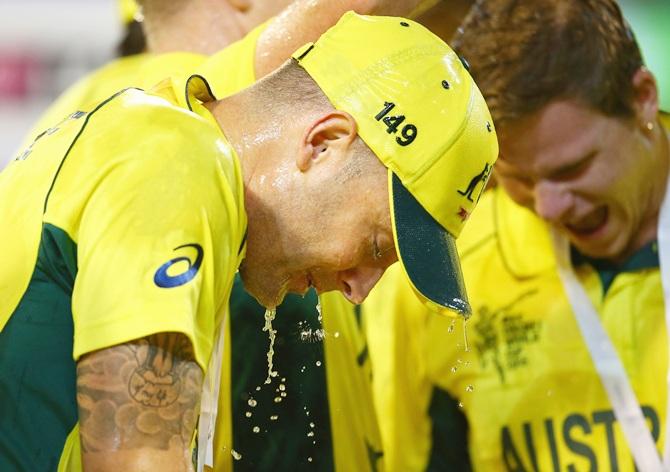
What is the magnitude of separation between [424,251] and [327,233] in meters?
0.14

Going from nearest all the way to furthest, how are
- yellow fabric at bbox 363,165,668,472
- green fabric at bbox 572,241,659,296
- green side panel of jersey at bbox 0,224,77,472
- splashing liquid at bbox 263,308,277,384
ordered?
green side panel of jersey at bbox 0,224,77,472 < splashing liquid at bbox 263,308,277,384 < yellow fabric at bbox 363,165,668,472 < green fabric at bbox 572,241,659,296

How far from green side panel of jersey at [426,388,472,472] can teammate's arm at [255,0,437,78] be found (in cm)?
97

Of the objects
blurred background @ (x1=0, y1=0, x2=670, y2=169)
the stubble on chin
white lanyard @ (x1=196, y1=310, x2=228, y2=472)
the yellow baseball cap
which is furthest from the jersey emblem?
blurred background @ (x1=0, y1=0, x2=670, y2=169)

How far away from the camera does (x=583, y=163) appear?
2830 millimetres

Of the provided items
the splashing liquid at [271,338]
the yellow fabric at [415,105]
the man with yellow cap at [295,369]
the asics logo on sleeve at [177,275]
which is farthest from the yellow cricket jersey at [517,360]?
the asics logo on sleeve at [177,275]

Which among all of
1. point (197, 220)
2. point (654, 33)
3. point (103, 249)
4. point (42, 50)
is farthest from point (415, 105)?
point (654, 33)

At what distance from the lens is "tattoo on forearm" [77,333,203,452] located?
5.03ft

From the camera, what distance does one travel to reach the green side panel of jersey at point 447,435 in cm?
292

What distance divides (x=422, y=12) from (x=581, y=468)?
1011 mm

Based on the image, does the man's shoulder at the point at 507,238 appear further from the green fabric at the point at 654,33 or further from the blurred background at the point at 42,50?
the green fabric at the point at 654,33

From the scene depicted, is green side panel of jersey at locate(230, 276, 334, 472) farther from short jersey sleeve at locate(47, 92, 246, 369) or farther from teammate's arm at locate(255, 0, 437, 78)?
short jersey sleeve at locate(47, 92, 246, 369)

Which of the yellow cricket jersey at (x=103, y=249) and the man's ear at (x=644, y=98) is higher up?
the yellow cricket jersey at (x=103, y=249)

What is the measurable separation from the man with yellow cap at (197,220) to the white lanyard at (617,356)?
91cm

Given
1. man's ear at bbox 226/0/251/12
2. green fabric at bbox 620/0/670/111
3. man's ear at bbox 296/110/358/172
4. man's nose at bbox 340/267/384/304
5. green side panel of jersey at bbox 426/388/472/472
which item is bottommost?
green fabric at bbox 620/0/670/111
